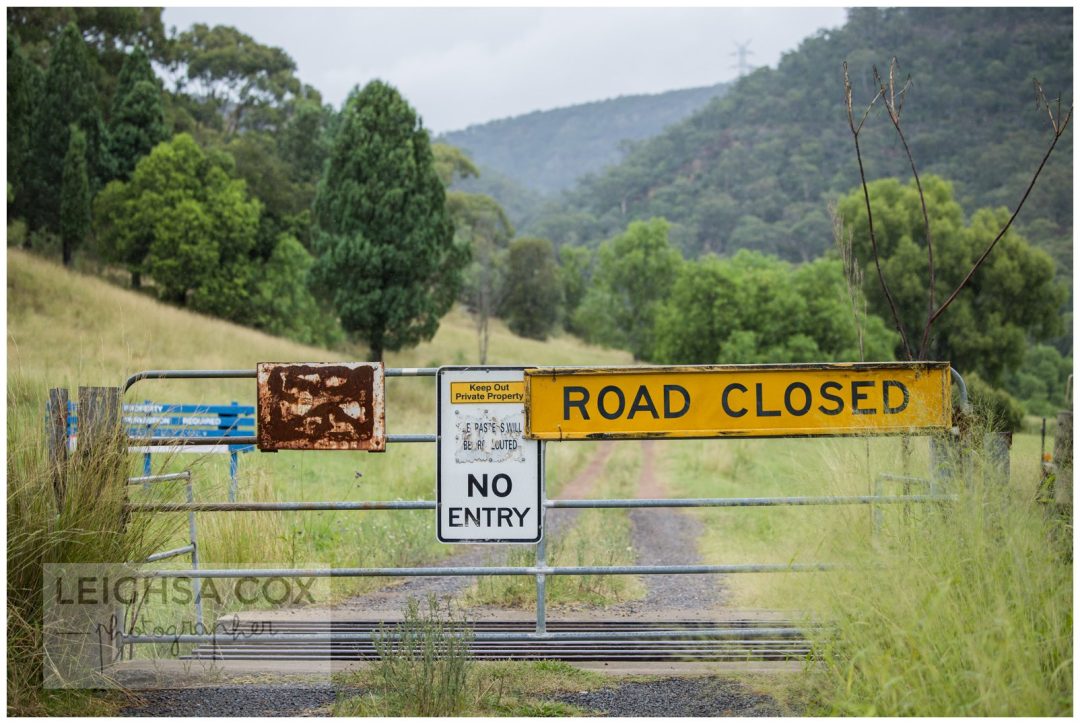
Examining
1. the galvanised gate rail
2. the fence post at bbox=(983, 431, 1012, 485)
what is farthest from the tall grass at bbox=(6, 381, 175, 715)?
the fence post at bbox=(983, 431, 1012, 485)

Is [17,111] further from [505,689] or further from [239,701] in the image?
[505,689]

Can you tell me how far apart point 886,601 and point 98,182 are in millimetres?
47702

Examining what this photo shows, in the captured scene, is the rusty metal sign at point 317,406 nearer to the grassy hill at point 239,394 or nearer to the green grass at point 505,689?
the grassy hill at point 239,394

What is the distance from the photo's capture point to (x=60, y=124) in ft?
143

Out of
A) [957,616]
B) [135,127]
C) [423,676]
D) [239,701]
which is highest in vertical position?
[135,127]

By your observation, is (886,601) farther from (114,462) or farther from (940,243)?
(940,243)

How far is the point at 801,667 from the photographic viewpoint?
18.4 ft

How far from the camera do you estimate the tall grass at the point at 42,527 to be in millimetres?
5160

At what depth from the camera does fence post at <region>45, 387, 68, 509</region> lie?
5461 millimetres

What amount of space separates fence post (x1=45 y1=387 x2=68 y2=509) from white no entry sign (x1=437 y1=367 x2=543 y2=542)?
1988 millimetres

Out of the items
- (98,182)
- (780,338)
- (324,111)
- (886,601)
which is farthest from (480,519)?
(324,111)

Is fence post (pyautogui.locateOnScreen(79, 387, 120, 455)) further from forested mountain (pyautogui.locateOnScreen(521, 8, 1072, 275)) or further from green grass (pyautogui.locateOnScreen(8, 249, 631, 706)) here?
forested mountain (pyautogui.locateOnScreen(521, 8, 1072, 275))

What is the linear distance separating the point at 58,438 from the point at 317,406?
1.37m

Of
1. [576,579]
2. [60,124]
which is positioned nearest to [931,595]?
[576,579]
